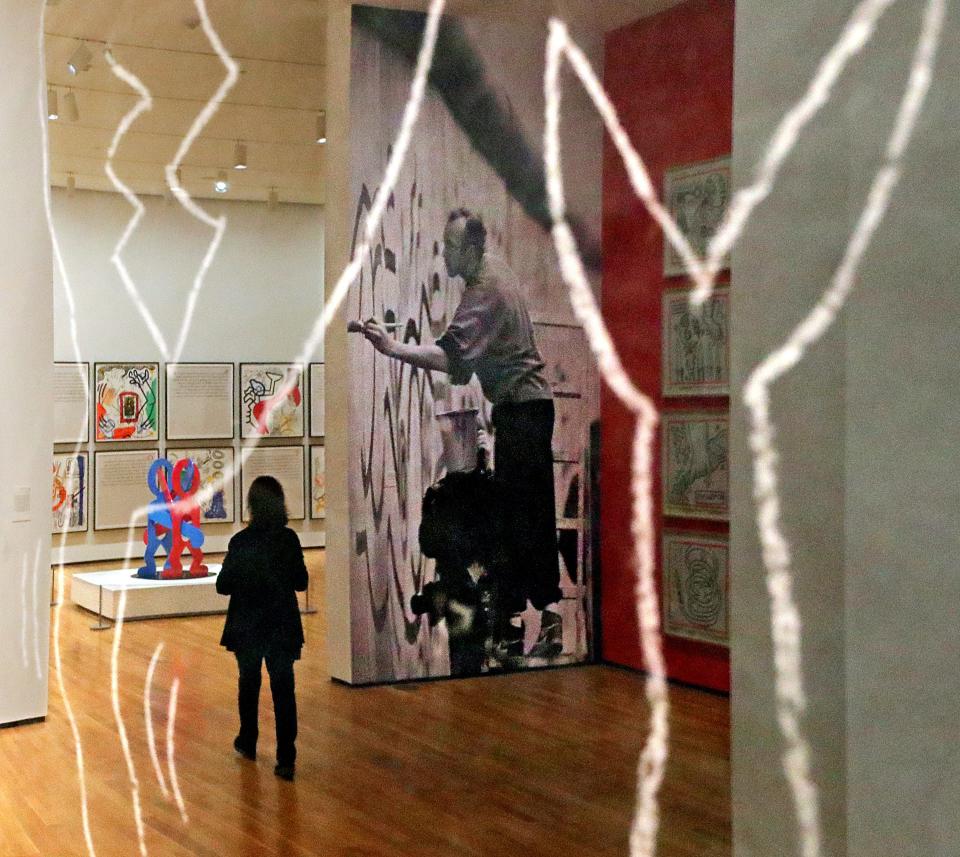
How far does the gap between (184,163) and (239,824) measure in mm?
5010

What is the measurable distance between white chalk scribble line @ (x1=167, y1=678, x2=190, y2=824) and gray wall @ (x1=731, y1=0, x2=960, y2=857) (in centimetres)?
204

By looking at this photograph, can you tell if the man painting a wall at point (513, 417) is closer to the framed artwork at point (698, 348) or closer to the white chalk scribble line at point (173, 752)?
the framed artwork at point (698, 348)

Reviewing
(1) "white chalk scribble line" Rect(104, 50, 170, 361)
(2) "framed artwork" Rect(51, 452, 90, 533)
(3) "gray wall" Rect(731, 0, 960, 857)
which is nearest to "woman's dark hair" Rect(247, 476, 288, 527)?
(3) "gray wall" Rect(731, 0, 960, 857)

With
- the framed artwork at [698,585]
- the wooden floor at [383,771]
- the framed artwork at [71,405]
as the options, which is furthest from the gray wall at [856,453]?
the framed artwork at [71,405]

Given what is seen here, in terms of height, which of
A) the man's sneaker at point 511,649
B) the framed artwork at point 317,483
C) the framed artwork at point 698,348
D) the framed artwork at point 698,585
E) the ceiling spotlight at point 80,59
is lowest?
the man's sneaker at point 511,649

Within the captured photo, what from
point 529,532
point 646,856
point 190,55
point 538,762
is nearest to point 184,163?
point 190,55

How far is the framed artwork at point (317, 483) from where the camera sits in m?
6.02

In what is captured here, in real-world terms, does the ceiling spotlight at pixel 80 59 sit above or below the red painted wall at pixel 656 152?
above

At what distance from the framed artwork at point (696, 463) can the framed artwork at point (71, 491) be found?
467 cm

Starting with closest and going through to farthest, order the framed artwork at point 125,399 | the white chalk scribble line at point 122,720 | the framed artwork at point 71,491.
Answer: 1. the white chalk scribble line at point 122,720
2. the framed artwork at point 125,399
3. the framed artwork at point 71,491

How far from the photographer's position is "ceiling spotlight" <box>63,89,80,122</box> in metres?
5.98

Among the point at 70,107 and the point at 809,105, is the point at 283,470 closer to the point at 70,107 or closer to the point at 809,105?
the point at 70,107

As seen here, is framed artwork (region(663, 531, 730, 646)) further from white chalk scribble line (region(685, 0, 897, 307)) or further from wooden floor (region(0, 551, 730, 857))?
white chalk scribble line (region(685, 0, 897, 307))

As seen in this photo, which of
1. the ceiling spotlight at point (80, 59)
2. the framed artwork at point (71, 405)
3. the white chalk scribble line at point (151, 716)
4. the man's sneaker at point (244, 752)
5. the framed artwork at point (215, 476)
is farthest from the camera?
the framed artwork at point (71, 405)
